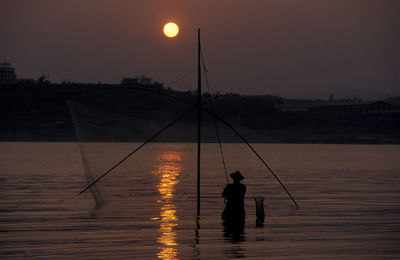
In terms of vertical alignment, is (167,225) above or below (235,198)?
below

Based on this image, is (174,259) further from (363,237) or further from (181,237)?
(363,237)

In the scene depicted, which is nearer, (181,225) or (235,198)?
(235,198)

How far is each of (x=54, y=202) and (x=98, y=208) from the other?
125 inches

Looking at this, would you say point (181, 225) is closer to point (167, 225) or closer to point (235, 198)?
point (167, 225)

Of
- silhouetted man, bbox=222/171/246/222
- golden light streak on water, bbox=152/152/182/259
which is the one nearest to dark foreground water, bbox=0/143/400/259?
golden light streak on water, bbox=152/152/182/259

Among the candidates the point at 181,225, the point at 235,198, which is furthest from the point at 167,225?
the point at 235,198

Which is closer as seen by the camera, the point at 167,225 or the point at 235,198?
the point at 235,198

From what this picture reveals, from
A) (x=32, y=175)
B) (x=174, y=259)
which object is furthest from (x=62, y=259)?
(x=32, y=175)

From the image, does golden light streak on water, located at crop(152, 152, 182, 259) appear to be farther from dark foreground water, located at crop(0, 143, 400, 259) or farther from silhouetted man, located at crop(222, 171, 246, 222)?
silhouetted man, located at crop(222, 171, 246, 222)

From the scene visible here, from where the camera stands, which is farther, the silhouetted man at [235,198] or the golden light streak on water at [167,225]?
the silhouetted man at [235,198]

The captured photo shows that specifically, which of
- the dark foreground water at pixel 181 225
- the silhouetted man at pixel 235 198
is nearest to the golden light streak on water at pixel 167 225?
the dark foreground water at pixel 181 225

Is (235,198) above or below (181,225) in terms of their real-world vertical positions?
above

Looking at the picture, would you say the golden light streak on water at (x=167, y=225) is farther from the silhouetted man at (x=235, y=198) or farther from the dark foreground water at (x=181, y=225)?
the silhouetted man at (x=235, y=198)

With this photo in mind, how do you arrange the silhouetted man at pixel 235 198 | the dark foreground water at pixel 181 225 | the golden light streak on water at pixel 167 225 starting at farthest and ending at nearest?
1. the silhouetted man at pixel 235 198
2. the dark foreground water at pixel 181 225
3. the golden light streak on water at pixel 167 225
